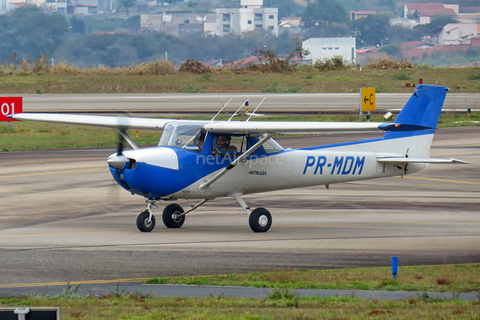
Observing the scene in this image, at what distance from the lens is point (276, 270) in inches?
450

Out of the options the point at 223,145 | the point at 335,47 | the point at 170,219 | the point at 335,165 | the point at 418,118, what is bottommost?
the point at 170,219

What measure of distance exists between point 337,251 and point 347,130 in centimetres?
265

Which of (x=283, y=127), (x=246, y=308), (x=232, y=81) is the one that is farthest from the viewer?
→ (x=232, y=81)

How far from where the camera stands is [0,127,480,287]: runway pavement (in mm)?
11961

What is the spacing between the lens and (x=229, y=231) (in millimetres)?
15195

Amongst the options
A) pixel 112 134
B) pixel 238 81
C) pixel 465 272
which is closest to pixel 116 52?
pixel 238 81

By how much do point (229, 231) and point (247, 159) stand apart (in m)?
1.63

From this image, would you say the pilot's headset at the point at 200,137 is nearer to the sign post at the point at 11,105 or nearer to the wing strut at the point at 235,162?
the wing strut at the point at 235,162

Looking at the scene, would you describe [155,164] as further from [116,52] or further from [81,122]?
[116,52]

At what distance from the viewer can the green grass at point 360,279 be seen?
33.4 feet

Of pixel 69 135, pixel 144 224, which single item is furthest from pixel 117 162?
pixel 69 135

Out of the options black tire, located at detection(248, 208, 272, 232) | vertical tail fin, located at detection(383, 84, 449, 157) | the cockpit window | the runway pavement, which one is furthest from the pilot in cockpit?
vertical tail fin, located at detection(383, 84, 449, 157)

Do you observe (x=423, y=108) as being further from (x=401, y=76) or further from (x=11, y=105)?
(x=401, y=76)

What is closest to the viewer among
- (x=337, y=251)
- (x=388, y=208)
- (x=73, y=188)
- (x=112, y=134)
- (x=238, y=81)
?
(x=337, y=251)
